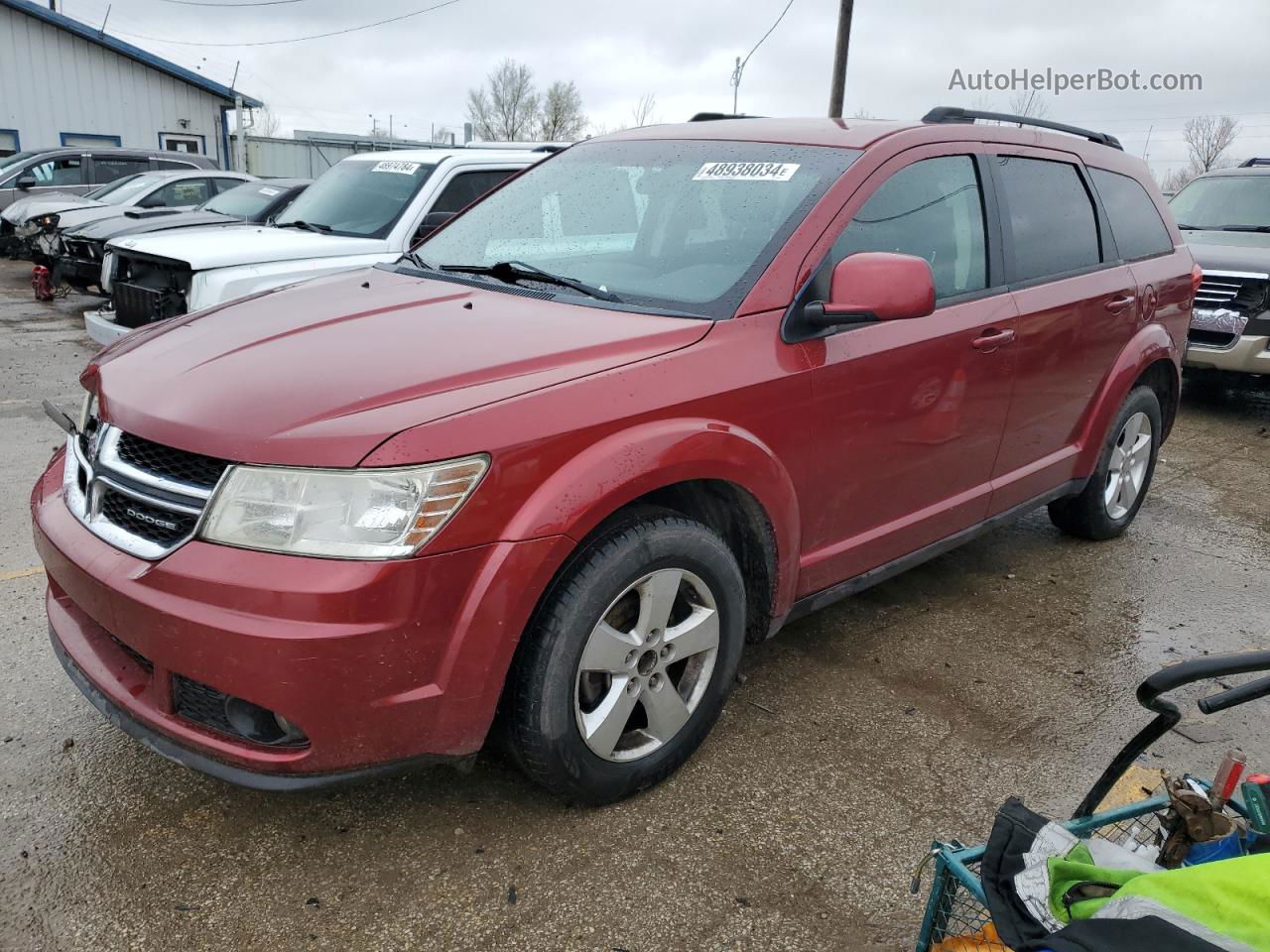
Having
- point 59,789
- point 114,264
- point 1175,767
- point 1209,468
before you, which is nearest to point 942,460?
point 1175,767

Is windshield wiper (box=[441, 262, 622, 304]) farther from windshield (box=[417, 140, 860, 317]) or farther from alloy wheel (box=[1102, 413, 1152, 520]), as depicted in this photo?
alloy wheel (box=[1102, 413, 1152, 520])

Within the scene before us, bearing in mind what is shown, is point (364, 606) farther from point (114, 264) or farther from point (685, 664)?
point (114, 264)

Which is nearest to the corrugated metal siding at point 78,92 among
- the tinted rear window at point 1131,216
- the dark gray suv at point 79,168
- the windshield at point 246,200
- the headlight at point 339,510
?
the dark gray suv at point 79,168

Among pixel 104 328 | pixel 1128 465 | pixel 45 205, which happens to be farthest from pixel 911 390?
pixel 45 205

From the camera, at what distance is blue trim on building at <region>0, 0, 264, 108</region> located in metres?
20.8

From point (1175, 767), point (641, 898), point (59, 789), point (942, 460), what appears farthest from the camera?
point (942, 460)

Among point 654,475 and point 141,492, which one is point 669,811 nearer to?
point 654,475

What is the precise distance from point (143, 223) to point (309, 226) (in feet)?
11.6

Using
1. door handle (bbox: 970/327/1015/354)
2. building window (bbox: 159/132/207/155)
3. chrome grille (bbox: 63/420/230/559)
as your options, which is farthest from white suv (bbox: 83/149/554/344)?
building window (bbox: 159/132/207/155)

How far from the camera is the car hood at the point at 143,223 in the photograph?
8.43 metres

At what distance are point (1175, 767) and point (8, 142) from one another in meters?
24.7

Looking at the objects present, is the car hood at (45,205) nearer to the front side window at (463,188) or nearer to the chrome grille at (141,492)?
the front side window at (463,188)

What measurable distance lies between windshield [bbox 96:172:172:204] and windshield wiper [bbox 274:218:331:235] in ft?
21.2

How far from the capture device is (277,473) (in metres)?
2.05
